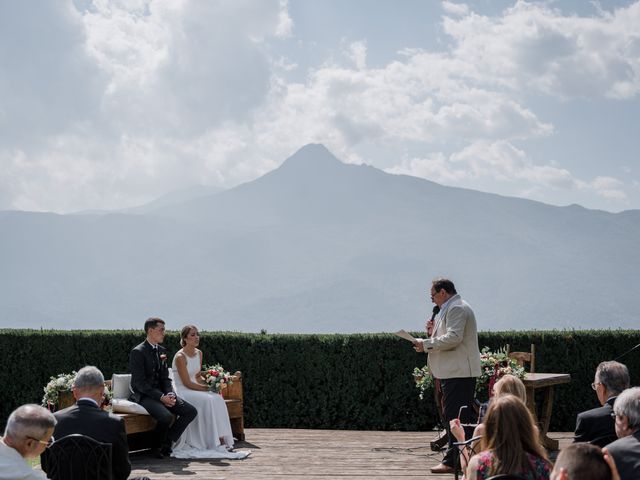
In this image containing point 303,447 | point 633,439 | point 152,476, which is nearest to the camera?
point 633,439

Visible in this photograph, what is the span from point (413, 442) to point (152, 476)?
3867mm

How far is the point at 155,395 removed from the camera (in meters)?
10.1

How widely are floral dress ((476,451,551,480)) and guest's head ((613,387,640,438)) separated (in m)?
0.64

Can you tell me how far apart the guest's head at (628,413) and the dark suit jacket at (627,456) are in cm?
12

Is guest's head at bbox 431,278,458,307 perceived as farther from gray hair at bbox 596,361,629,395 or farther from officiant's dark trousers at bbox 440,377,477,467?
gray hair at bbox 596,361,629,395

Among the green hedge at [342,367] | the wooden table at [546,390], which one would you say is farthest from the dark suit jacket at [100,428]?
the green hedge at [342,367]

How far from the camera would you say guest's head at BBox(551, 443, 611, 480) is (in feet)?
10.5

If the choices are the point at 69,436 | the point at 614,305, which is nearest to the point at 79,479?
the point at 69,436

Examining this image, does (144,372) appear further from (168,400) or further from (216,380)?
(216,380)

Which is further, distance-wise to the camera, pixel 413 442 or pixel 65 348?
pixel 65 348

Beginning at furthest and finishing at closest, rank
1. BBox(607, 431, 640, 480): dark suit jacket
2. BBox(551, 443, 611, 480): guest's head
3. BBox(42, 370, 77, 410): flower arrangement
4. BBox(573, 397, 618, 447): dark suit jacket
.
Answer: BBox(42, 370, 77, 410): flower arrangement, BBox(573, 397, 618, 447): dark suit jacket, BBox(607, 431, 640, 480): dark suit jacket, BBox(551, 443, 611, 480): guest's head

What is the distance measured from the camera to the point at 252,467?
29.7 ft

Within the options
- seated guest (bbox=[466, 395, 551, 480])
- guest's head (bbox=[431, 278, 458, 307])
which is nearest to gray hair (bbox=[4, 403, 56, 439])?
seated guest (bbox=[466, 395, 551, 480])

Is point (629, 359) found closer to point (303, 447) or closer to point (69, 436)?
point (303, 447)
